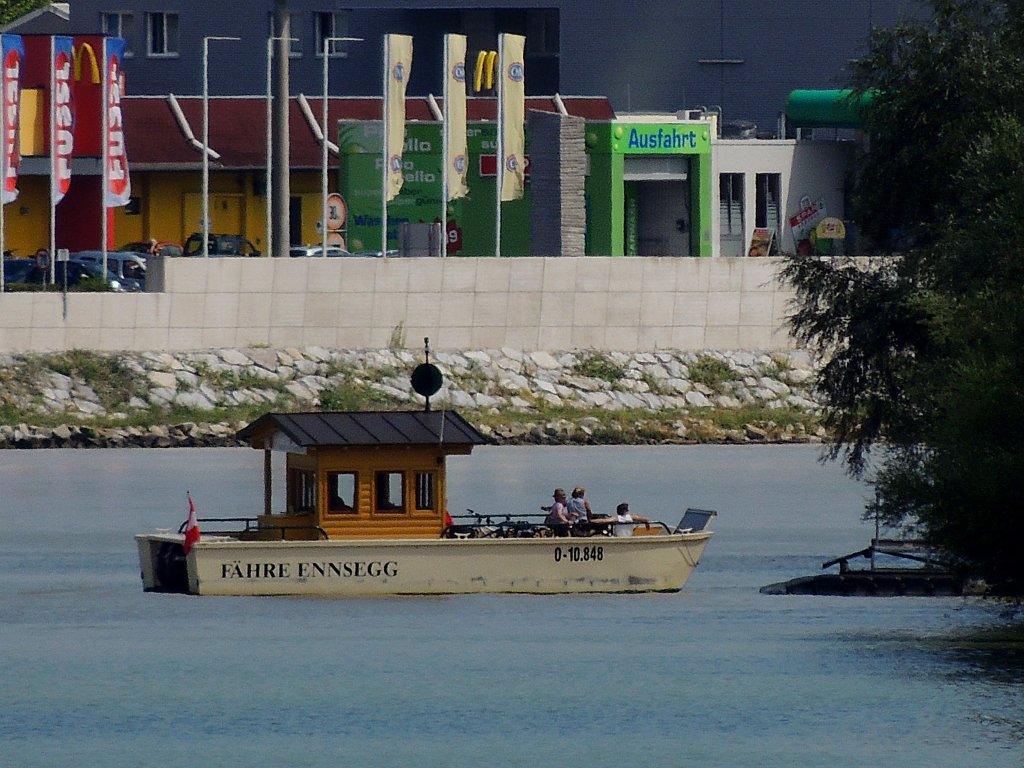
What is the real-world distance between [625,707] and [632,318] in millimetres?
44620

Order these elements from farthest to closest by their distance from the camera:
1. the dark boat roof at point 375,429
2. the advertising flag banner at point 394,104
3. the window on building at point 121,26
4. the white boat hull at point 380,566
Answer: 1. the window on building at point 121,26
2. the advertising flag banner at point 394,104
3. the dark boat roof at point 375,429
4. the white boat hull at point 380,566

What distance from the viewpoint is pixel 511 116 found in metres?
75.8

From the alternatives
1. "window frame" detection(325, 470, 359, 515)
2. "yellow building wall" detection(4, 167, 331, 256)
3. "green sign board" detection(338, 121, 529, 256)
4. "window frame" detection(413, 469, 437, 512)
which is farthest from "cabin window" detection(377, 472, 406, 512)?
"yellow building wall" detection(4, 167, 331, 256)

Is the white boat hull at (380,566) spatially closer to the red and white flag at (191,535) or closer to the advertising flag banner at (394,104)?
the red and white flag at (191,535)

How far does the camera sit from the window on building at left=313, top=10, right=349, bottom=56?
4131 inches

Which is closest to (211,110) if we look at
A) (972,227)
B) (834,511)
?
(834,511)

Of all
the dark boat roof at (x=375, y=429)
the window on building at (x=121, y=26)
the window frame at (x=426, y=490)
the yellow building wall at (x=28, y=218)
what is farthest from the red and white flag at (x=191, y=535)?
the window on building at (x=121, y=26)

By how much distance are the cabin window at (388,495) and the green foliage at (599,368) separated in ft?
120

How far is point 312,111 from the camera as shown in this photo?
95.9 metres

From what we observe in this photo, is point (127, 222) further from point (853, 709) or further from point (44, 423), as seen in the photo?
point (853, 709)

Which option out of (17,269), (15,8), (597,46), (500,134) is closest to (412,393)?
(500,134)

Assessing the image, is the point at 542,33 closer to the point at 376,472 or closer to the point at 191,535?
the point at 376,472

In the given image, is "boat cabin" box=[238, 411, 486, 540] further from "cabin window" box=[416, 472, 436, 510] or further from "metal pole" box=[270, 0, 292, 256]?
"metal pole" box=[270, 0, 292, 256]

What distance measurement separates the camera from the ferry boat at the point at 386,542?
4019 cm
